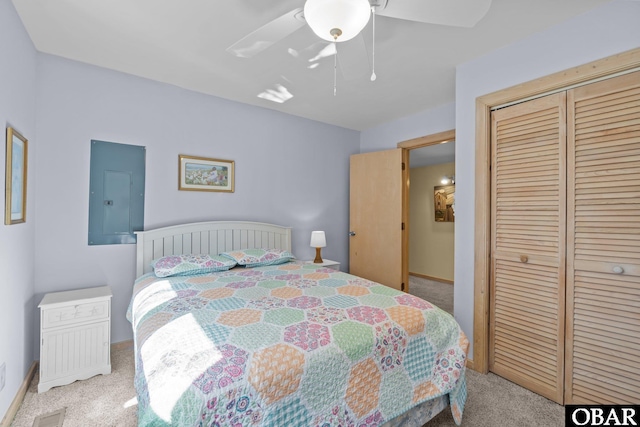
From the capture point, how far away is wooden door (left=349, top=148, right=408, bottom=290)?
3729 millimetres

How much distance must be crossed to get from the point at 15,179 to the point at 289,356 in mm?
2089

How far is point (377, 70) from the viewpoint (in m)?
2.56

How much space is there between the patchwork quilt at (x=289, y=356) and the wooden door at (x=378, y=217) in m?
1.73

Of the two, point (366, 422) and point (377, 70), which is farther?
point (377, 70)

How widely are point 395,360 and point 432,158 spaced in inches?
173

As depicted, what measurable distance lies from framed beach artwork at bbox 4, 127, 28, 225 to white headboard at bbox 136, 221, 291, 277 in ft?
2.74

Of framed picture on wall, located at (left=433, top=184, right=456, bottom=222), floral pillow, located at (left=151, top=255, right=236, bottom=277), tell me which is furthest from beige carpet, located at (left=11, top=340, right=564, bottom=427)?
framed picture on wall, located at (left=433, top=184, right=456, bottom=222)

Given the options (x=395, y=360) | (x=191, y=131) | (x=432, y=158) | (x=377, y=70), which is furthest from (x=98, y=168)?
(x=432, y=158)

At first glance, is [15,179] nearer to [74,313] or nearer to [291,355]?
[74,313]

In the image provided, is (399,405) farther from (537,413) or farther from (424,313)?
(537,413)

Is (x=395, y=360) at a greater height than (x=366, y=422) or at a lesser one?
greater

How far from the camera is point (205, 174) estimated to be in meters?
3.13

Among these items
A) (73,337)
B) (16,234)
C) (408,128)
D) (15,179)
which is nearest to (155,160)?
(15,179)

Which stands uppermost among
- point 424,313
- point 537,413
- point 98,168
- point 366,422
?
point 98,168
